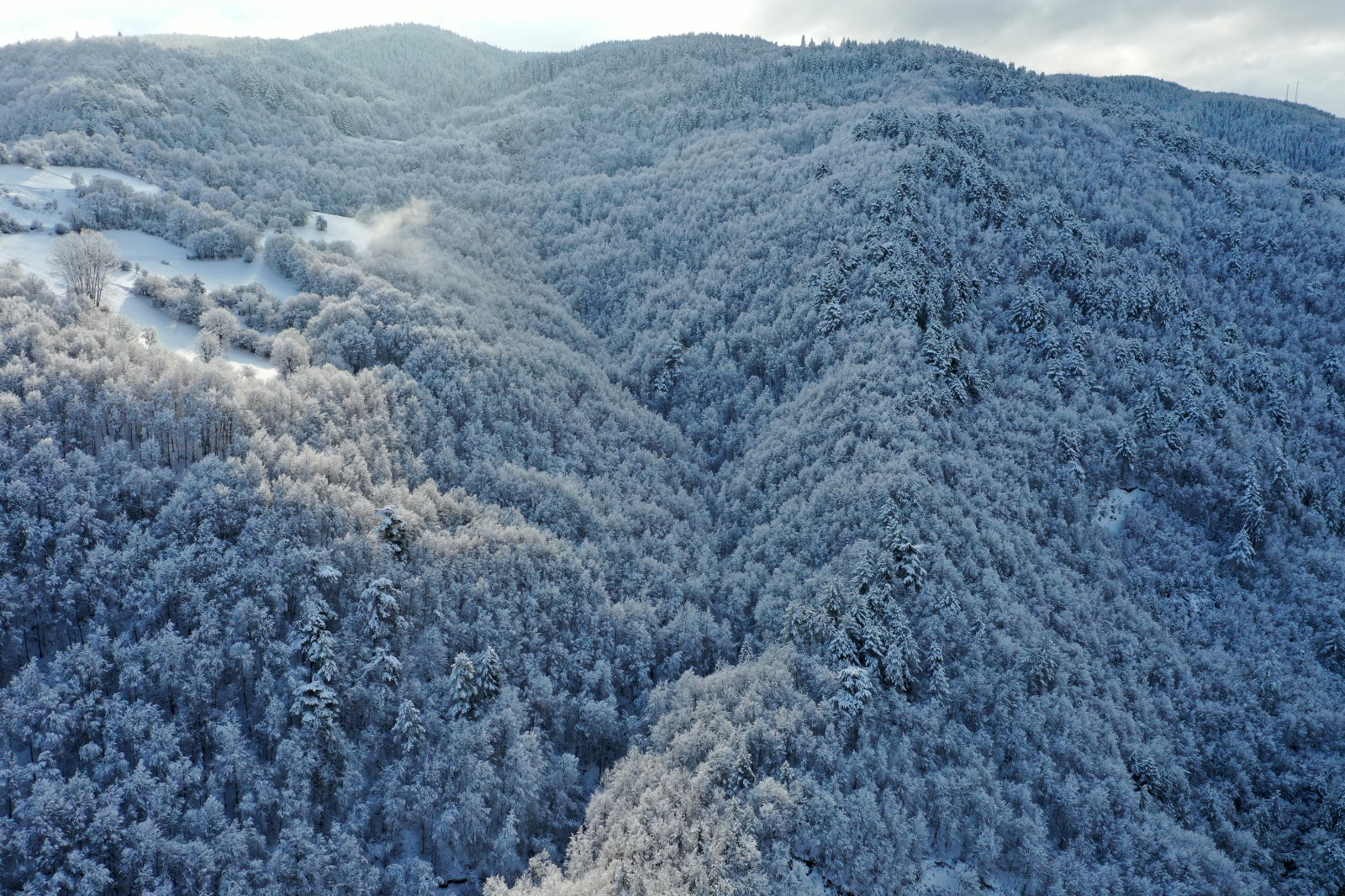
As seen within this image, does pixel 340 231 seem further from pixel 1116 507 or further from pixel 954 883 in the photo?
pixel 954 883

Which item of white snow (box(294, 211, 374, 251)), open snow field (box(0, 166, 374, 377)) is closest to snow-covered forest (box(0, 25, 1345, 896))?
white snow (box(294, 211, 374, 251))

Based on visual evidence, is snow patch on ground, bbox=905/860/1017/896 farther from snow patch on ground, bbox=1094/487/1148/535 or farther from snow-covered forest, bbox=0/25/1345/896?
snow patch on ground, bbox=1094/487/1148/535

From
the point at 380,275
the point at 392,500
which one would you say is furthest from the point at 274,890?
the point at 380,275

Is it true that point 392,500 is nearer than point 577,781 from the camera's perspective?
No

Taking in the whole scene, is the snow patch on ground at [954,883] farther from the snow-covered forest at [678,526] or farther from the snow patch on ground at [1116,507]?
the snow patch on ground at [1116,507]

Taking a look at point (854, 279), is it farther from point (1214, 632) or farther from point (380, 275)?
point (380, 275)

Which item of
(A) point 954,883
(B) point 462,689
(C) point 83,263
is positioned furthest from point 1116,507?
(C) point 83,263

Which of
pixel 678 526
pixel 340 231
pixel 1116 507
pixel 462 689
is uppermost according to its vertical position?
pixel 340 231
